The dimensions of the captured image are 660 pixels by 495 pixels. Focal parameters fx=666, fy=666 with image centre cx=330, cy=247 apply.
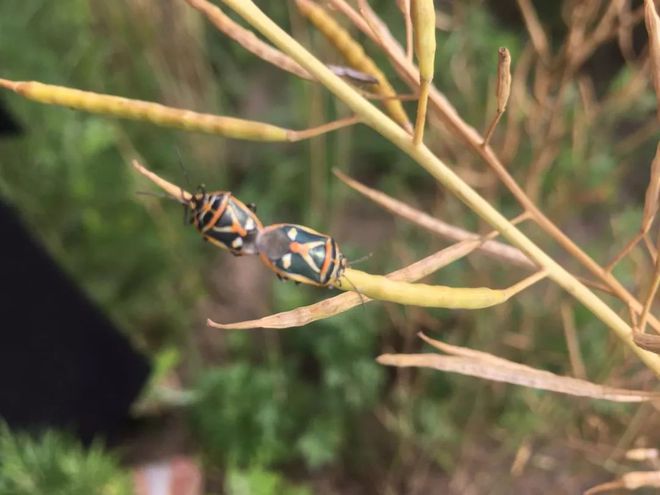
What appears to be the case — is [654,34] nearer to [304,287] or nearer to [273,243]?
[273,243]

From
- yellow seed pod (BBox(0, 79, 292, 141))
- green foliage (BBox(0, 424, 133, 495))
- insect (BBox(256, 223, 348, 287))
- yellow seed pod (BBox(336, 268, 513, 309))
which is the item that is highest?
yellow seed pod (BBox(0, 79, 292, 141))

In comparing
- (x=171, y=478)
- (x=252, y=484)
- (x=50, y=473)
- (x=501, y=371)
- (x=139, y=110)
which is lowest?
(x=171, y=478)

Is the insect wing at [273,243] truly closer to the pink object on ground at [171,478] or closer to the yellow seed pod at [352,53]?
the yellow seed pod at [352,53]

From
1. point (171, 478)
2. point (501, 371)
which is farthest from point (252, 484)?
point (501, 371)

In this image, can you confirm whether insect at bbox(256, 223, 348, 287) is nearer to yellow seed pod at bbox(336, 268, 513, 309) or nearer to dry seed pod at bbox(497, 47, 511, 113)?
yellow seed pod at bbox(336, 268, 513, 309)

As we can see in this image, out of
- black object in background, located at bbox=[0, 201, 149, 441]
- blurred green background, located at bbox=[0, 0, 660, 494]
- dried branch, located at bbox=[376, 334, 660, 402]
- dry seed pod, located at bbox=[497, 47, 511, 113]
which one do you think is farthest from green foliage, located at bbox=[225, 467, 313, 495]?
dry seed pod, located at bbox=[497, 47, 511, 113]

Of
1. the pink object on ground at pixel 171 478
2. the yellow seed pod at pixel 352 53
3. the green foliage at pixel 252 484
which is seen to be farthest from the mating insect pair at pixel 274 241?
the pink object on ground at pixel 171 478
